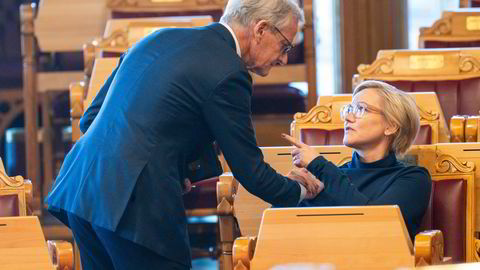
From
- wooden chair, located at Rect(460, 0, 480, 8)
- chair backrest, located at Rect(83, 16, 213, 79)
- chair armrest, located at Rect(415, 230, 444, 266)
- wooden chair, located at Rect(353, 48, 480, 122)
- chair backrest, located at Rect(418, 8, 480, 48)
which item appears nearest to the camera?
chair armrest, located at Rect(415, 230, 444, 266)

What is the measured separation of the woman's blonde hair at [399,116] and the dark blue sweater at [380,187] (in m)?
0.04

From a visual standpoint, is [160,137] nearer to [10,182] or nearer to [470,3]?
[10,182]

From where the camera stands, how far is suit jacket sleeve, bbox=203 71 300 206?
2.46 meters

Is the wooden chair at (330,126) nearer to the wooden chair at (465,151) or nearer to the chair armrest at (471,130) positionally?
the chair armrest at (471,130)

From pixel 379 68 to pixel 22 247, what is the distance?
81.7 inches

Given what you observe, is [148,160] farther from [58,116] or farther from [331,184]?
[58,116]

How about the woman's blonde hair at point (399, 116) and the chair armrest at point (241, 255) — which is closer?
the chair armrest at point (241, 255)

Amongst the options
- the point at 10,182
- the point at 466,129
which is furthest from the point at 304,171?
the point at 466,129

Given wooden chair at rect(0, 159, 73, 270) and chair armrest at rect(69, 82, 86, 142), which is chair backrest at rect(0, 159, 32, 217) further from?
chair armrest at rect(69, 82, 86, 142)

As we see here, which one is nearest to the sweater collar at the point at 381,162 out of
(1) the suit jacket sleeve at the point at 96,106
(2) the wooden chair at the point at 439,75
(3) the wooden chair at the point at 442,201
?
(3) the wooden chair at the point at 442,201

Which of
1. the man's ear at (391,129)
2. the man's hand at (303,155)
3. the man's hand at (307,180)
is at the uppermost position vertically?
the man's ear at (391,129)

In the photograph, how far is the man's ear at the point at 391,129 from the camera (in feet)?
9.93

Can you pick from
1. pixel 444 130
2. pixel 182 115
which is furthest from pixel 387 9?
pixel 182 115

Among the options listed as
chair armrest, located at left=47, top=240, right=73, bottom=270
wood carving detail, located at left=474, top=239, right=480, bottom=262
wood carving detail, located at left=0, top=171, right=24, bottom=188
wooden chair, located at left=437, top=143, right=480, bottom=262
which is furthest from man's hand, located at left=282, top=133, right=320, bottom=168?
wood carving detail, located at left=0, top=171, right=24, bottom=188
